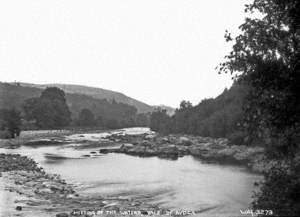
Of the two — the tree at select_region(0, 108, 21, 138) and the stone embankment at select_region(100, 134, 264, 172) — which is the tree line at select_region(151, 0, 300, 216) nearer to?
the stone embankment at select_region(100, 134, 264, 172)

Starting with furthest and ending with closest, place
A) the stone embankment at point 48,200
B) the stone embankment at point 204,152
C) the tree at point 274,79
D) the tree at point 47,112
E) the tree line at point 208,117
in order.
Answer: the tree at point 47,112, the tree line at point 208,117, the stone embankment at point 204,152, the stone embankment at point 48,200, the tree at point 274,79

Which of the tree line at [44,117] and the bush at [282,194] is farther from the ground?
the tree line at [44,117]

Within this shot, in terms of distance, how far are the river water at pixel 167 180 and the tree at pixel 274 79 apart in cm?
970

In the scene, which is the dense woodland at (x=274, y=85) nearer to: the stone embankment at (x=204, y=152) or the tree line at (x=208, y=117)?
the stone embankment at (x=204, y=152)

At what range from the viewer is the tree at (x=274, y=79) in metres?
12.1

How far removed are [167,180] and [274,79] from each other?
2408 centimetres

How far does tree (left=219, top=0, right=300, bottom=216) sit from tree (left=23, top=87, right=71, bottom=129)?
353ft

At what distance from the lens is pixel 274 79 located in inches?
484

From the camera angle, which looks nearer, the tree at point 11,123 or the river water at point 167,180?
the river water at point 167,180

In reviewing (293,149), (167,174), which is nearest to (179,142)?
(167,174)

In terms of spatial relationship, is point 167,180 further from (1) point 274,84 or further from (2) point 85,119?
(2) point 85,119

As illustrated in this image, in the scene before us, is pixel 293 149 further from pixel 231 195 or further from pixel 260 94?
pixel 231 195

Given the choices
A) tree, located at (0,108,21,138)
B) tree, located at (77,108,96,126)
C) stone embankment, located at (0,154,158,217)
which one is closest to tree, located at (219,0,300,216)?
stone embankment, located at (0,154,158,217)

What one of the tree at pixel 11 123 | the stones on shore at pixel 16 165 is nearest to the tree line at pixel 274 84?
the stones on shore at pixel 16 165
